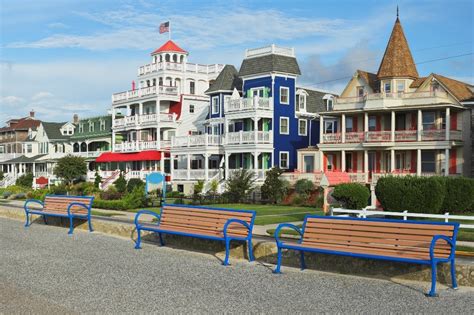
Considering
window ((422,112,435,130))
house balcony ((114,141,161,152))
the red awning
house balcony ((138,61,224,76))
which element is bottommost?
the red awning

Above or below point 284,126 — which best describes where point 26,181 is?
below

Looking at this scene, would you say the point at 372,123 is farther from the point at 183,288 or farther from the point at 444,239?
the point at 183,288

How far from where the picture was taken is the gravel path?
963cm

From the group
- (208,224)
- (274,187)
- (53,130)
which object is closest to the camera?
(208,224)

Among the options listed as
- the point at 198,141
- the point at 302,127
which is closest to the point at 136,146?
the point at 198,141

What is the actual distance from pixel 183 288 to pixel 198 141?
42217 millimetres

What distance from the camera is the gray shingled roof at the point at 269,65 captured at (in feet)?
165

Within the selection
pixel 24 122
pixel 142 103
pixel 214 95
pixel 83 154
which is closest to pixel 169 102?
pixel 142 103

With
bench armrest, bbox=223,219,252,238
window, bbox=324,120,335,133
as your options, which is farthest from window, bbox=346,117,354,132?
bench armrest, bbox=223,219,252,238

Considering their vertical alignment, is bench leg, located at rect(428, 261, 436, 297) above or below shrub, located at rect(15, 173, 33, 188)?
below

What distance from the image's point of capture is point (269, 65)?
5044 cm

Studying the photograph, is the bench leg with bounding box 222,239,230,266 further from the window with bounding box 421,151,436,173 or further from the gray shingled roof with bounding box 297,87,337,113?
the gray shingled roof with bounding box 297,87,337,113

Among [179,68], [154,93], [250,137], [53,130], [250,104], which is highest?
[179,68]

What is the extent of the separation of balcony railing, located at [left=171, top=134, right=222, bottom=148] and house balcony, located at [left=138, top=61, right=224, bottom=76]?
11.1 meters
